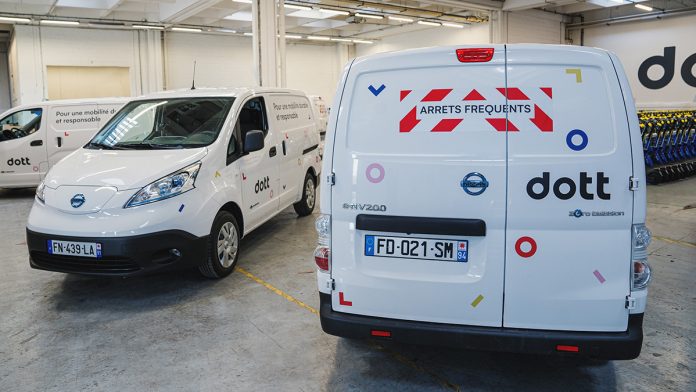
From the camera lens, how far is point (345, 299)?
8.25 feet

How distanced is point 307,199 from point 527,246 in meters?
4.59

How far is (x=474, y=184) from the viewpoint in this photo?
2.30 metres

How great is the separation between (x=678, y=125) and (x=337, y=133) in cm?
1034

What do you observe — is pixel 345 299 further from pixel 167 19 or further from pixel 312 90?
pixel 312 90

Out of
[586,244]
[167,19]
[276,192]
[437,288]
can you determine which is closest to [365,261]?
[437,288]

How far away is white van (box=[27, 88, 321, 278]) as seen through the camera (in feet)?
12.3

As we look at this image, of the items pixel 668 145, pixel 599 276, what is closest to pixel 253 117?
pixel 599 276

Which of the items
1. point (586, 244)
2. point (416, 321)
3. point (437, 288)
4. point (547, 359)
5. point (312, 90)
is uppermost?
point (312, 90)

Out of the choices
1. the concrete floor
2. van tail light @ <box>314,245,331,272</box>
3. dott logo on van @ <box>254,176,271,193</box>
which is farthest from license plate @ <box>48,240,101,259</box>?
van tail light @ <box>314,245,331,272</box>

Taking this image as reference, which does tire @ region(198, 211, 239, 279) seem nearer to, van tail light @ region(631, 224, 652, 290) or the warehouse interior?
the warehouse interior

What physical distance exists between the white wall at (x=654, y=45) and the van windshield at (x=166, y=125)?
45.0 feet

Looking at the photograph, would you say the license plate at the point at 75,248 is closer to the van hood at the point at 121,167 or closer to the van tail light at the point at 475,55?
the van hood at the point at 121,167

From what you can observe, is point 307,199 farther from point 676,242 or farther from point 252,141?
point 676,242

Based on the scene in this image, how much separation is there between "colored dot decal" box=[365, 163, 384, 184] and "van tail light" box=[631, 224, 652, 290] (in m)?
1.08
